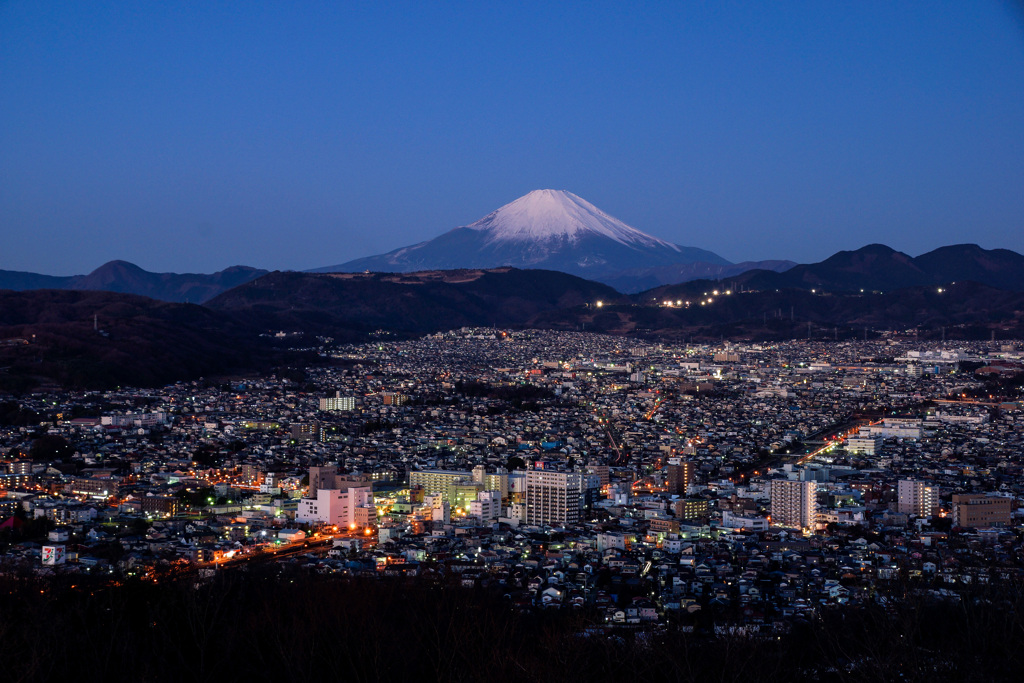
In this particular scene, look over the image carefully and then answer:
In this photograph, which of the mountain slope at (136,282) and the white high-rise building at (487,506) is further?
the mountain slope at (136,282)

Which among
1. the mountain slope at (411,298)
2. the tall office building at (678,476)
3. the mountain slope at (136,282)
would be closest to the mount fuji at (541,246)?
the mountain slope at (136,282)

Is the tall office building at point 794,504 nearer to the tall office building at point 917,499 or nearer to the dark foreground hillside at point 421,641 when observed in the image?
the tall office building at point 917,499

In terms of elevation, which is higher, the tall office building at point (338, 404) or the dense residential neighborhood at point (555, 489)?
the tall office building at point (338, 404)

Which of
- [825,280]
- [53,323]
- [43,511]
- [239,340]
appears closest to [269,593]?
[43,511]

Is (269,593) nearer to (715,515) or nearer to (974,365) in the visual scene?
(715,515)

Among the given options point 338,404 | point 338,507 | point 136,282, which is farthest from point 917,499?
point 136,282
